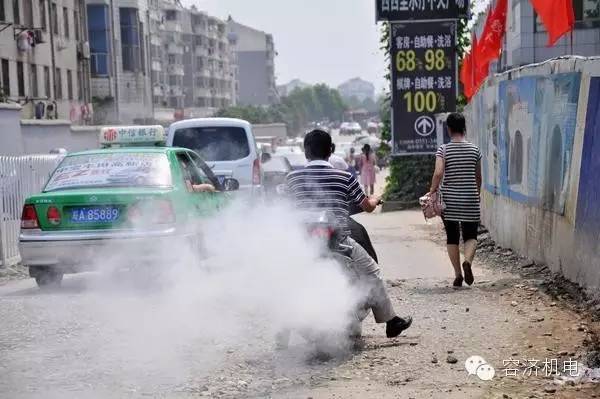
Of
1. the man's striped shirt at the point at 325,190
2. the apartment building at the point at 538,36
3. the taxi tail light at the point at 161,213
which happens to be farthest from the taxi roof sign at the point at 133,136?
the apartment building at the point at 538,36

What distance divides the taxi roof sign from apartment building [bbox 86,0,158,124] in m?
45.0

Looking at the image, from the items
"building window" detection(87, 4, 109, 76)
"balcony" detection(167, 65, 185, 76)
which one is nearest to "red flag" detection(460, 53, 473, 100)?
"building window" detection(87, 4, 109, 76)

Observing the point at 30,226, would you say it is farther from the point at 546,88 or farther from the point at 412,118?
the point at 412,118

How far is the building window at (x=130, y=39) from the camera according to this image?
6844 cm

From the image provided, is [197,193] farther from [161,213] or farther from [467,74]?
[467,74]

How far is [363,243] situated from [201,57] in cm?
12088

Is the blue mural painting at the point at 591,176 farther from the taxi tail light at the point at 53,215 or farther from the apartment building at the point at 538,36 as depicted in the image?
the apartment building at the point at 538,36

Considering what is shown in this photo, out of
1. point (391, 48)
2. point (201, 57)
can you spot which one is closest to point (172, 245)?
point (391, 48)

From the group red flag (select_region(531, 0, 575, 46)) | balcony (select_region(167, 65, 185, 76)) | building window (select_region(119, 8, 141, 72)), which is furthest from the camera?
balcony (select_region(167, 65, 185, 76))

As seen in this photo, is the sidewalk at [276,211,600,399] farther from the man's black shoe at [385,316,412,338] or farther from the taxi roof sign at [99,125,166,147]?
the taxi roof sign at [99,125,166,147]

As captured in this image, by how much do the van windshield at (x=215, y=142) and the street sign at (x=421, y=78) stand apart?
494 cm

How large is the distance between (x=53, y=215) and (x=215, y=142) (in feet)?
24.5

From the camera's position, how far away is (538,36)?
129 ft

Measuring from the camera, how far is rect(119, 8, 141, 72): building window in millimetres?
68438
